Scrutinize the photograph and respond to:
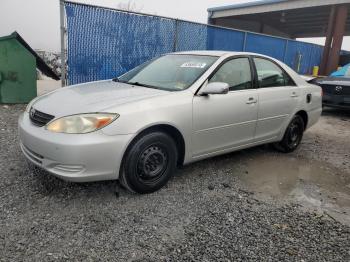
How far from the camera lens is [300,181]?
13.3 feet

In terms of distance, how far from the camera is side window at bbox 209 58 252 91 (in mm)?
3930

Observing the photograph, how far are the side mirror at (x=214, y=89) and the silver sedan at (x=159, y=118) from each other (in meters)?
0.01

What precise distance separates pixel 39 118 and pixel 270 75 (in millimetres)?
2993

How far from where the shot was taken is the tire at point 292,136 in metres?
4.98

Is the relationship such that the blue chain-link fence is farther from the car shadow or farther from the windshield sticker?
the car shadow

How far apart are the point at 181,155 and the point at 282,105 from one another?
1.83 m

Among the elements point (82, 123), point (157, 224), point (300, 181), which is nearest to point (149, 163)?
point (157, 224)

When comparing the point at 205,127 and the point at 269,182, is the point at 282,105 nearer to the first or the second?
the point at 269,182

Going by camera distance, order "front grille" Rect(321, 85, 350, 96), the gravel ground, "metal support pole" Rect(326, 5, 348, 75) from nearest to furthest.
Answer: the gravel ground, "front grille" Rect(321, 85, 350, 96), "metal support pole" Rect(326, 5, 348, 75)

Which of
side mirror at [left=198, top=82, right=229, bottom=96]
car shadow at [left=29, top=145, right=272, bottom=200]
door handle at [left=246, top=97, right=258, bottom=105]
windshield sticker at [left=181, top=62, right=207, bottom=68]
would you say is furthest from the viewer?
door handle at [left=246, top=97, right=258, bottom=105]

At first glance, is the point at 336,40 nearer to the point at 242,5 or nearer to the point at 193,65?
the point at 242,5

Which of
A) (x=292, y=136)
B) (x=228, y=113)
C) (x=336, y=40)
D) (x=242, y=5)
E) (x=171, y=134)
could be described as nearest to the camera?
(x=171, y=134)

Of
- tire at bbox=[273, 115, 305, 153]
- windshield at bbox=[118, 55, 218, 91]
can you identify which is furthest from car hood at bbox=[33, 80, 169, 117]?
tire at bbox=[273, 115, 305, 153]

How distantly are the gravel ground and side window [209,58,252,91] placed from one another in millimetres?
1137
